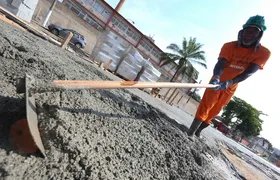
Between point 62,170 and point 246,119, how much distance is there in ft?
173

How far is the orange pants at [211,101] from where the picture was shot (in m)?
2.99

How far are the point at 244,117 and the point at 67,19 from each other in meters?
42.3

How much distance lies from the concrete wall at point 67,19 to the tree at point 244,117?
124 feet

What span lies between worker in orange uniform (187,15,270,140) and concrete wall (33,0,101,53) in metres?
22.7

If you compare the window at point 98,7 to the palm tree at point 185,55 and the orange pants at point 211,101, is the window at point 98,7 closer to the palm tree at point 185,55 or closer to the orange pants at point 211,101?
the palm tree at point 185,55

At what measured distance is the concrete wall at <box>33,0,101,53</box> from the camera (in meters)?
23.4

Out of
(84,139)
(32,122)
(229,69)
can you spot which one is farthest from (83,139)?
(229,69)

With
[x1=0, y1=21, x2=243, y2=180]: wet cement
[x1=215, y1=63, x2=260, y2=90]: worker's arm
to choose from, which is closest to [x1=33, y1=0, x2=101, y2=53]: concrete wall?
[x1=215, y1=63, x2=260, y2=90]: worker's arm

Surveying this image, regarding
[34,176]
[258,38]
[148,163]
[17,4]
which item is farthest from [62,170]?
[17,4]

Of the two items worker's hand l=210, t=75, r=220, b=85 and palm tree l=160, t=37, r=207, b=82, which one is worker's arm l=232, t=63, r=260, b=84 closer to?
worker's hand l=210, t=75, r=220, b=85

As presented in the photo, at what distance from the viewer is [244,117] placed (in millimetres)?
47375

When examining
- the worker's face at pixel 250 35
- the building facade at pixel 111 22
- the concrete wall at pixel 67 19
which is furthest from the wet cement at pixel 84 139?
the building facade at pixel 111 22

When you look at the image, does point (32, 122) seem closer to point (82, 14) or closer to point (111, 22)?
point (82, 14)

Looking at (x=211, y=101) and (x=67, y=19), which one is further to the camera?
(x=67, y=19)
